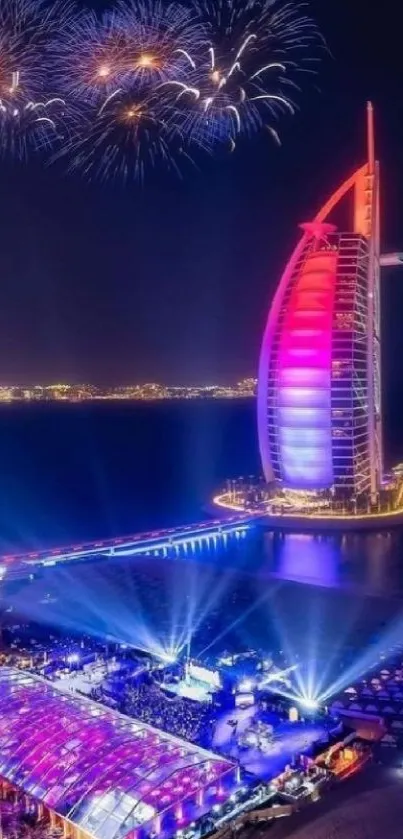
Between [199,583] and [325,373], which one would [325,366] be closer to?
[325,373]

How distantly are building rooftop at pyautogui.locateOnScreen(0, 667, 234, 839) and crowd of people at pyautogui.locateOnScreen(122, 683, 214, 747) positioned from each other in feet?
4.76

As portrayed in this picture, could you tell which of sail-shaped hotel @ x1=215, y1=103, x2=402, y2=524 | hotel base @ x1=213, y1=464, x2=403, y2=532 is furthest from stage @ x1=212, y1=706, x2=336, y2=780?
sail-shaped hotel @ x1=215, y1=103, x2=402, y2=524

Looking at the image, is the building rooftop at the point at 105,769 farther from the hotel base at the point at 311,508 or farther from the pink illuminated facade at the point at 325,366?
the pink illuminated facade at the point at 325,366

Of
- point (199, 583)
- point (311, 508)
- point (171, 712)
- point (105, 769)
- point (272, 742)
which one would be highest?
point (311, 508)

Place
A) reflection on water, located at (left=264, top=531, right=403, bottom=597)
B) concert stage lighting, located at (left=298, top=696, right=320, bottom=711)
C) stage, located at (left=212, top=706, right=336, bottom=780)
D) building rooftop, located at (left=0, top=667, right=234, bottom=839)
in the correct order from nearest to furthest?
building rooftop, located at (left=0, top=667, right=234, bottom=839)
stage, located at (left=212, top=706, right=336, bottom=780)
concert stage lighting, located at (left=298, top=696, right=320, bottom=711)
reflection on water, located at (left=264, top=531, right=403, bottom=597)

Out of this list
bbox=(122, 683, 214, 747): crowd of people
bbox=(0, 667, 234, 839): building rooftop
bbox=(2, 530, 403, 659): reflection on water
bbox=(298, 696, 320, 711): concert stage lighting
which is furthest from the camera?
bbox=(2, 530, 403, 659): reflection on water

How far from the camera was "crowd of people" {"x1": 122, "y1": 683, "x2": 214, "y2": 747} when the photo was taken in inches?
687

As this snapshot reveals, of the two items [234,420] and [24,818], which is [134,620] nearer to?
[24,818]

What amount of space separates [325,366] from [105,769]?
36.9 meters

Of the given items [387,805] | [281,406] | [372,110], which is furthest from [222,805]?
[372,110]

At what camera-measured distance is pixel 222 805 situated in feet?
47.6

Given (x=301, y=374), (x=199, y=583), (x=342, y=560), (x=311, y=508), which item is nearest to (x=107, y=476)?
(x=301, y=374)

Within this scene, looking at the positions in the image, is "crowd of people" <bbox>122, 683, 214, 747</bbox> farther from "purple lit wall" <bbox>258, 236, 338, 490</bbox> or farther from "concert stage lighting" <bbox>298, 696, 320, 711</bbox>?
"purple lit wall" <bbox>258, 236, 338, 490</bbox>

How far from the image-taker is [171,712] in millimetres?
18453
